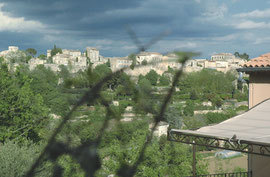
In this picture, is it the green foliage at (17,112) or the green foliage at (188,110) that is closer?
the green foliage at (17,112)

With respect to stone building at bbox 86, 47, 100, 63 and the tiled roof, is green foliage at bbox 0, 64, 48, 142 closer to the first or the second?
the tiled roof

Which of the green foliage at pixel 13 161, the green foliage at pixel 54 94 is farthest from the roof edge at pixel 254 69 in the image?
the green foliage at pixel 13 161

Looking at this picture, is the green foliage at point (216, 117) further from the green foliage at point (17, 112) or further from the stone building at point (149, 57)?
the stone building at point (149, 57)

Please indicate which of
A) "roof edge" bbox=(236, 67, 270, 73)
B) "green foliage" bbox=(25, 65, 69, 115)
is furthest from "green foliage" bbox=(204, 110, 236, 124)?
"green foliage" bbox=(25, 65, 69, 115)

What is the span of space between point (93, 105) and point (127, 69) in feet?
0.31

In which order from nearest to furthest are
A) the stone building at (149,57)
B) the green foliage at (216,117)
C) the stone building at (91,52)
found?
the stone building at (149,57), the stone building at (91,52), the green foliage at (216,117)

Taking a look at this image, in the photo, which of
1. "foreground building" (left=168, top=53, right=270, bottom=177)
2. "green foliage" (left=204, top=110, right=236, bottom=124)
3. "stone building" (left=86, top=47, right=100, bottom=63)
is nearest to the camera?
"stone building" (left=86, top=47, right=100, bottom=63)

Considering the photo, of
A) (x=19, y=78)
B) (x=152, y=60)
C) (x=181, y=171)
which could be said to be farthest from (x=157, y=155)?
(x=152, y=60)

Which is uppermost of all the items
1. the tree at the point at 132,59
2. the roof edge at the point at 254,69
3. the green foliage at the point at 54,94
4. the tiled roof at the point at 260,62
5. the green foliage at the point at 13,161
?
the tiled roof at the point at 260,62

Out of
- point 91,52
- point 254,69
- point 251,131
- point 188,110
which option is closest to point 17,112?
point 254,69

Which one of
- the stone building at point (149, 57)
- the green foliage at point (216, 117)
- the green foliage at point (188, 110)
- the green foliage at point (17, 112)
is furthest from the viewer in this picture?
the green foliage at point (188, 110)

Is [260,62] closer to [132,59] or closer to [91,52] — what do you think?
[91,52]

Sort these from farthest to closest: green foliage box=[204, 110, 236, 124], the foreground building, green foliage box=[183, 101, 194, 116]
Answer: green foliage box=[183, 101, 194, 116] → green foliage box=[204, 110, 236, 124] → the foreground building

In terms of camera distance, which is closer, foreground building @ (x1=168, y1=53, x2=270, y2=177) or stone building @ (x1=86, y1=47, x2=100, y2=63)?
stone building @ (x1=86, y1=47, x2=100, y2=63)
